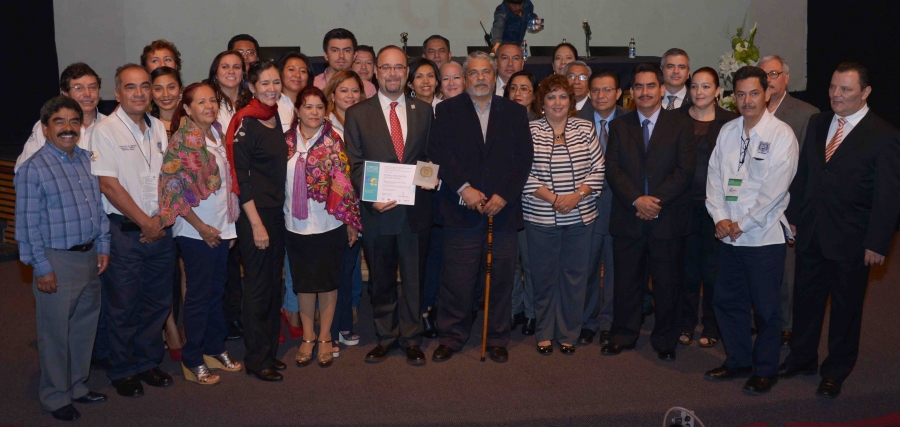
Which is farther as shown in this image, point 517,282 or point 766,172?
point 517,282

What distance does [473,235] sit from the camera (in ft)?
14.2

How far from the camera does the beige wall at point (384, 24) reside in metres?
8.59

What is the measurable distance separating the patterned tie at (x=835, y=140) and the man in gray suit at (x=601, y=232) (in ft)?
4.08

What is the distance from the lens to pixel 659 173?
4.28 metres

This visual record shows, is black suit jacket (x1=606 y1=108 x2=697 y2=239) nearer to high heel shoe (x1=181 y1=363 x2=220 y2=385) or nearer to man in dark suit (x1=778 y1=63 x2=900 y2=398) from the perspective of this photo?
man in dark suit (x1=778 y1=63 x2=900 y2=398)

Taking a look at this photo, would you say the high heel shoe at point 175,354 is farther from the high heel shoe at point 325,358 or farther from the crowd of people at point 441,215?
the high heel shoe at point 325,358

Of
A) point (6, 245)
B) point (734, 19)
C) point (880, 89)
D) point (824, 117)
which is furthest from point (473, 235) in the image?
point (734, 19)

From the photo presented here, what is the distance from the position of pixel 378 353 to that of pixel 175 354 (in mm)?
1231

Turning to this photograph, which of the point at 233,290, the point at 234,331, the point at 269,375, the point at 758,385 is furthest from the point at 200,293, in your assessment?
the point at 758,385

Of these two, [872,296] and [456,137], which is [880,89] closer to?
[872,296]

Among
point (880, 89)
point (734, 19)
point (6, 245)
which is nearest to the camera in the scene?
point (6, 245)

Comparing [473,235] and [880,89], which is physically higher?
[880,89]

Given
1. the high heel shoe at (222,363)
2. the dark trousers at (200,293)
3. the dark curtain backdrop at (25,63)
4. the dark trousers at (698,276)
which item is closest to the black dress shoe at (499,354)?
the dark trousers at (698,276)

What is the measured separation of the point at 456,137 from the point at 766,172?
5.48 feet
